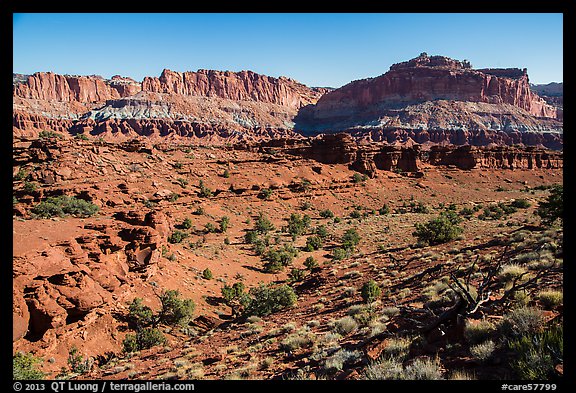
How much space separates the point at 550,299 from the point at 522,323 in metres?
1.18

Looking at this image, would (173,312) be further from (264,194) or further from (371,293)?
(264,194)

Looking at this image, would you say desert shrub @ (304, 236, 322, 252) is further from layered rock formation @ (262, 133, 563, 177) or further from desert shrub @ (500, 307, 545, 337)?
layered rock formation @ (262, 133, 563, 177)

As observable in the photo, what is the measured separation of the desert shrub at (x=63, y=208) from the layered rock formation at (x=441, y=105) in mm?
95978

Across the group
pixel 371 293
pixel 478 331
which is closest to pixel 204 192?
pixel 371 293

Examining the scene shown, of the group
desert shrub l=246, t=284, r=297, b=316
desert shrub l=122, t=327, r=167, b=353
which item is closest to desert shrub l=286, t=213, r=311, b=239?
desert shrub l=246, t=284, r=297, b=316

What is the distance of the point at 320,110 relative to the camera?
461 ft

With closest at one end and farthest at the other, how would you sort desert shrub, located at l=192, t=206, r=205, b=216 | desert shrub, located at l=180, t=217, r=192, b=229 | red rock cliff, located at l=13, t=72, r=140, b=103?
desert shrub, located at l=180, t=217, r=192, b=229 → desert shrub, located at l=192, t=206, r=205, b=216 → red rock cliff, located at l=13, t=72, r=140, b=103

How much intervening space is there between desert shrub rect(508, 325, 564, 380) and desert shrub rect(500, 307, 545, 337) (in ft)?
0.63

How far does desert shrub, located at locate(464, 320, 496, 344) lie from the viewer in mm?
4230

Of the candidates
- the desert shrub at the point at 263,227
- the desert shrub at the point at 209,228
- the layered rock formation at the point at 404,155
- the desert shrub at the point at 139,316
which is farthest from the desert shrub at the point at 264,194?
the desert shrub at the point at 139,316

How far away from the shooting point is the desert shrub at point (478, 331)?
4230 millimetres

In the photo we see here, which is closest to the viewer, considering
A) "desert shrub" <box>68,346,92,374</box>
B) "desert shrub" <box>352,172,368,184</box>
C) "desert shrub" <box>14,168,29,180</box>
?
"desert shrub" <box>68,346,92,374</box>
